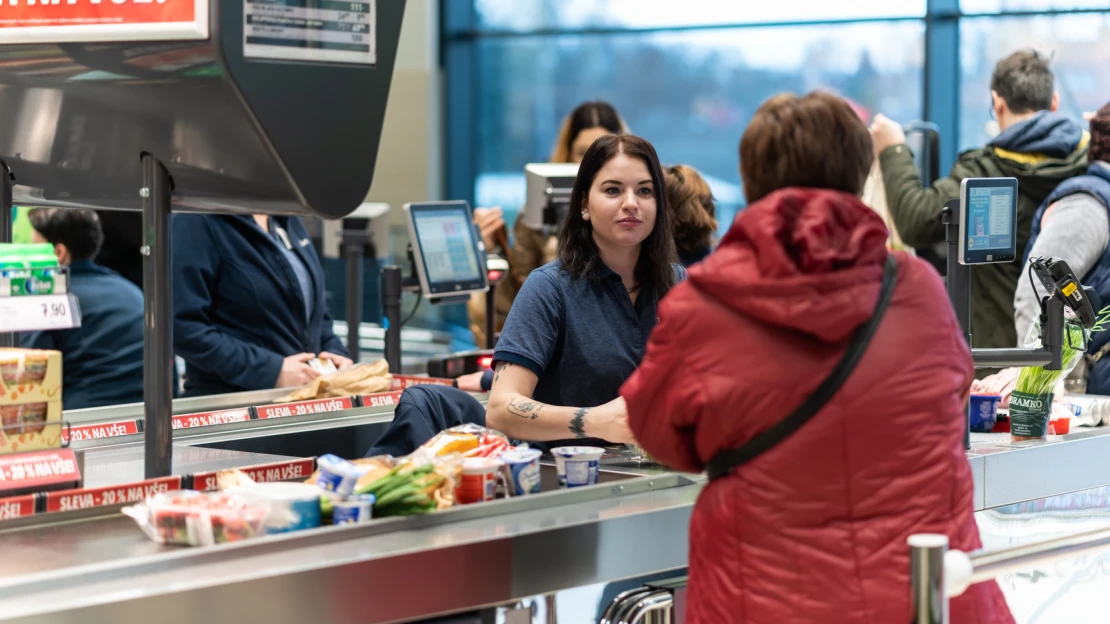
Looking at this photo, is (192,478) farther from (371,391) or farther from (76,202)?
(371,391)

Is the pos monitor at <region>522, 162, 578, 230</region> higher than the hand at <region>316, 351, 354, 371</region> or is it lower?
higher

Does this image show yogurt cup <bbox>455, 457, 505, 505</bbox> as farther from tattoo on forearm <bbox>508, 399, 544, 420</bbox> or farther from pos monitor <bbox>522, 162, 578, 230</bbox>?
pos monitor <bbox>522, 162, 578, 230</bbox>

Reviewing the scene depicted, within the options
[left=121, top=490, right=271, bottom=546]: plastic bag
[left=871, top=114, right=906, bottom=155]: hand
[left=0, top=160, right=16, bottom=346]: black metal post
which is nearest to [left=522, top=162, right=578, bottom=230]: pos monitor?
[left=871, top=114, right=906, bottom=155]: hand

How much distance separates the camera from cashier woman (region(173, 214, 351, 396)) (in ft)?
13.3

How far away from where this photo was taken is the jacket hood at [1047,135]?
4.62 metres

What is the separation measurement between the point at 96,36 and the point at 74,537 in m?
0.82

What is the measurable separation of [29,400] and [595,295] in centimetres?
120

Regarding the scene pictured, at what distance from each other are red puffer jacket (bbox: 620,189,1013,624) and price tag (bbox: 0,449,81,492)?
1.03 m

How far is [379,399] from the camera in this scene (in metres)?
3.54

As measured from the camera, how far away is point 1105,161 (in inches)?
168

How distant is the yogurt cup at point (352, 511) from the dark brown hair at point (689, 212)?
1.98 m

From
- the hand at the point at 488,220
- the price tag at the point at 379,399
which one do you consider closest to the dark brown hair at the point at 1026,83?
the hand at the point at 488,220

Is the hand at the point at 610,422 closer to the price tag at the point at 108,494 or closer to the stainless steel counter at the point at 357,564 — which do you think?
the stainless steel counter at the point at 357,564

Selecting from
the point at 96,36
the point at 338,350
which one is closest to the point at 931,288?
the point at 96,36
